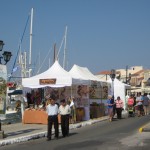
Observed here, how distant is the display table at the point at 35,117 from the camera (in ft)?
74.7

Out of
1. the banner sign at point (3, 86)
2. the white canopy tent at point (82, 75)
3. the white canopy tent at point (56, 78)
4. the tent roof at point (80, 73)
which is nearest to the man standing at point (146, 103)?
the white canopy tent at point (82, 75)

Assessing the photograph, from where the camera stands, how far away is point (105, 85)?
30.2 metres

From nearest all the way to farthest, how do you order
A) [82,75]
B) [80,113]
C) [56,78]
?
1. [56,78]
2. [80,113]
3. [82,75]

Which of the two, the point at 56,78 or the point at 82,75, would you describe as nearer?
the point at 56,78

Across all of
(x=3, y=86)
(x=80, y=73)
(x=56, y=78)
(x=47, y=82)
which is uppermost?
(x=80, y=73)

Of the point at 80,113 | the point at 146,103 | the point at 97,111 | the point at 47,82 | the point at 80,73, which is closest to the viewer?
the point at 47,82

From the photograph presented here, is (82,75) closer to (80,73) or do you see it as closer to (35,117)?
(80,73)

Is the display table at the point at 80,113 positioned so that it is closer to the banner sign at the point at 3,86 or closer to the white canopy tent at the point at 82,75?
the white canopy tent at the point at 82,75

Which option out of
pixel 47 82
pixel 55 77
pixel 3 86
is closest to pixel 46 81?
pixel 47 82

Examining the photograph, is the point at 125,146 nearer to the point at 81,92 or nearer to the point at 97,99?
the point at 81,92

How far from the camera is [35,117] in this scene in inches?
910

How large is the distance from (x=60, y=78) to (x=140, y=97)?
9.01m

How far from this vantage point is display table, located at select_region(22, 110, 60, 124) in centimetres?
2277

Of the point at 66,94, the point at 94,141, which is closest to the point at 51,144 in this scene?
the point at 94,141
